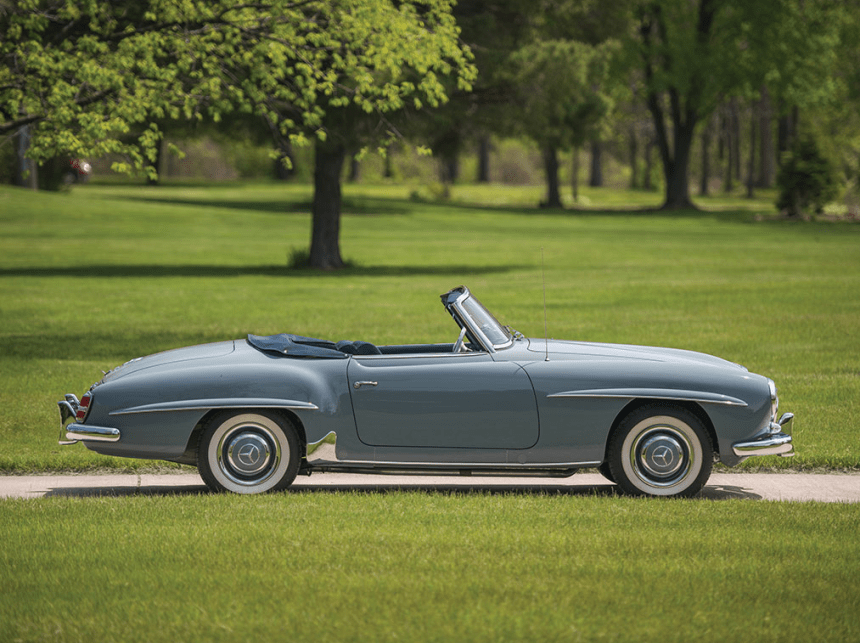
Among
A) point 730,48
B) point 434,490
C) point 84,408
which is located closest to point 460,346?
point 434,490

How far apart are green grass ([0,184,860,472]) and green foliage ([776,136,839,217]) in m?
2.20

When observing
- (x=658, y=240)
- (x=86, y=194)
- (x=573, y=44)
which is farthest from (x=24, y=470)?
(x=86, y=194)

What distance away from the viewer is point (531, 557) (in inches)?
211

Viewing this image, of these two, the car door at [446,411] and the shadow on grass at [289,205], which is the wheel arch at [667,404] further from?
the shadow on grass at [289,205]

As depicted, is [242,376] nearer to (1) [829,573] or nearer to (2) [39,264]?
(1) [829,573]

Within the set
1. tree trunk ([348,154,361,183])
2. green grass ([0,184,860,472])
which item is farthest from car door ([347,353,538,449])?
tree trunk ([348,154,361,183])

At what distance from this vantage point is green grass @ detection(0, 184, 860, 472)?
37.8 feet

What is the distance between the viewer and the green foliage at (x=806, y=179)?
45406mm

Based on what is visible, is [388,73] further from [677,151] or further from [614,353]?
[677,151]

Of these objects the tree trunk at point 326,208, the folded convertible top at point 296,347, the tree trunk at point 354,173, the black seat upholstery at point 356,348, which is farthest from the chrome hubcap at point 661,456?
the tree trunk at point 354,173

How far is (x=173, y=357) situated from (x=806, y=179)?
141ft

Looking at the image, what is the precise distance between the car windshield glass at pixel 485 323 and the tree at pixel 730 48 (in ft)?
145

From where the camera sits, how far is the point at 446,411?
651cm

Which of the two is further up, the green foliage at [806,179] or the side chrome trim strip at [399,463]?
the green foliage at [806,179]
